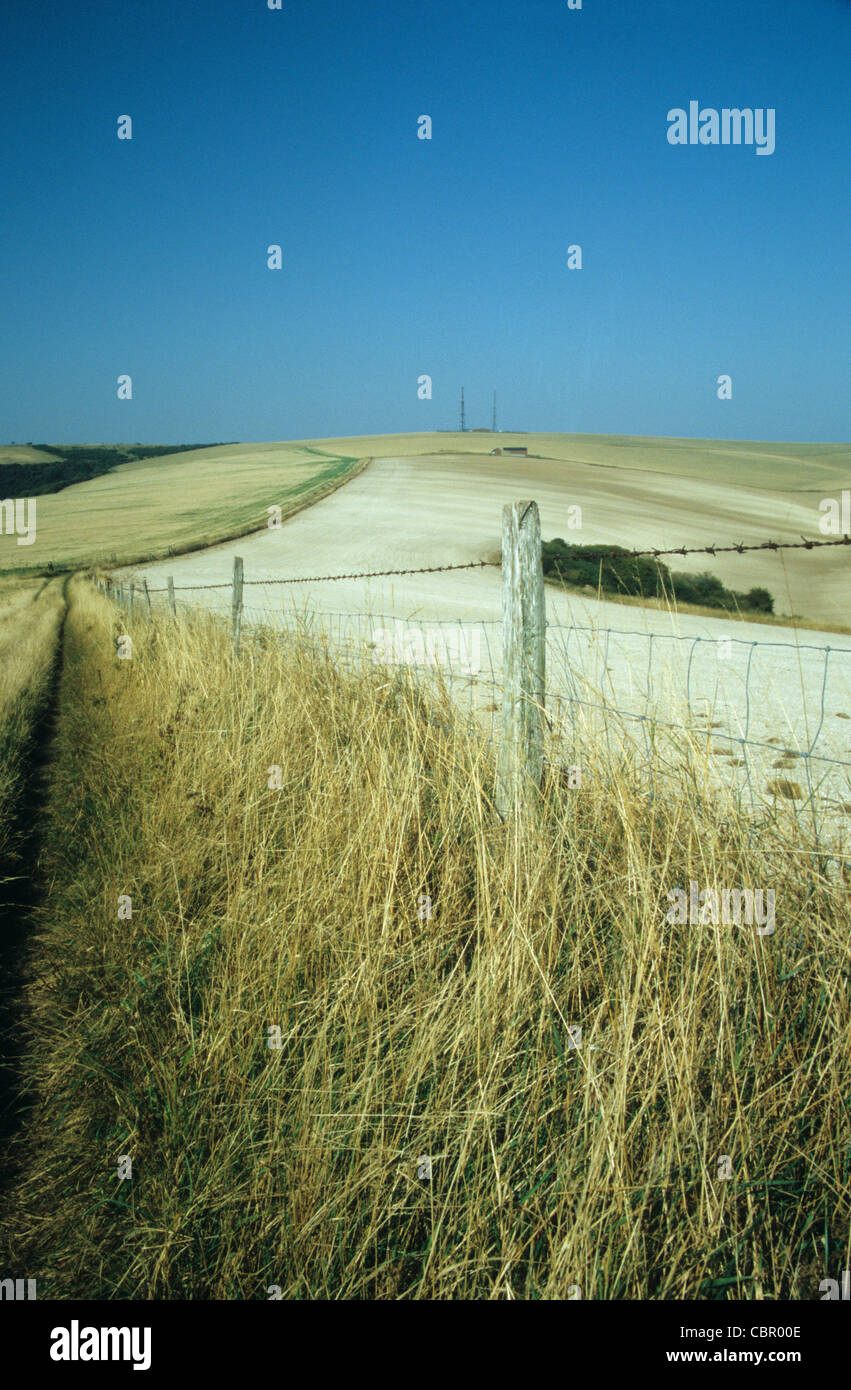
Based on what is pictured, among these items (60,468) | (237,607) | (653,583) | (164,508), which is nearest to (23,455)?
(60,468)

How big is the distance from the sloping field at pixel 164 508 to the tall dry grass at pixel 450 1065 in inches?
1143

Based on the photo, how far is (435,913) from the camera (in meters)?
2.72

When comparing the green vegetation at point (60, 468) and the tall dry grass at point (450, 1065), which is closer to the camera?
the tall dry grass at point (450, 1065)

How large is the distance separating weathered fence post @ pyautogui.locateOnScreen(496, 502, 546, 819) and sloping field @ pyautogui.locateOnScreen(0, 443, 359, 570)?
2913 cm

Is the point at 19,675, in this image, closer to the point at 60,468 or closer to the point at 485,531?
the point at 485,531

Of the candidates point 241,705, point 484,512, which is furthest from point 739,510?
point 241,705

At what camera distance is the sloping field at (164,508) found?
3266cm

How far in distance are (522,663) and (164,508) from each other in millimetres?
43770

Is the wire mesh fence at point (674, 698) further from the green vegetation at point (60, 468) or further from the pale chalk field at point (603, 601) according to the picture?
the green vegetation at point (60, 468)

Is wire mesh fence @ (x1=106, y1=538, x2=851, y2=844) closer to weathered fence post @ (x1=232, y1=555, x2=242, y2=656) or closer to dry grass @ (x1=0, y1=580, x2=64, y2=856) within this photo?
weathered fence post @ (x1=232, y1=555, x2=242, y2=656)

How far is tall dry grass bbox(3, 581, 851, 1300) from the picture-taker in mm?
1761

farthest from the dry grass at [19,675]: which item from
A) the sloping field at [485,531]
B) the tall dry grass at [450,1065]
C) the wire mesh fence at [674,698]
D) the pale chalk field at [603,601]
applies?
the sloping field at [485,531]

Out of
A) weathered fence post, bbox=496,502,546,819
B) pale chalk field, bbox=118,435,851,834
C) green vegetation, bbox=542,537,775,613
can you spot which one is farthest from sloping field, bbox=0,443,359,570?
weathered fence post, bbox=496,502,546,819
